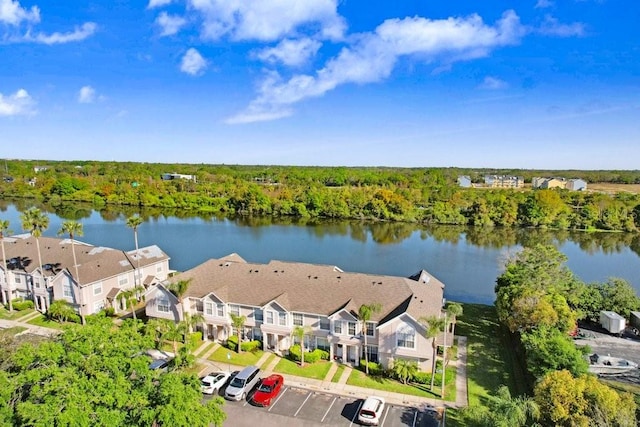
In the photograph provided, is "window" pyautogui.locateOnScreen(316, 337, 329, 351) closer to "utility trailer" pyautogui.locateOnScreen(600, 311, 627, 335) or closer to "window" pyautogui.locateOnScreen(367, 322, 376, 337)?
"window" pyautogui.locateOnScreen(367, 322, 376, 337)

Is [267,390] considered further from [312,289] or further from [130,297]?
[130,297]

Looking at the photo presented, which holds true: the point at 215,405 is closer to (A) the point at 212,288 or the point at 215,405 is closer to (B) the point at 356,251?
(A) the point at 212,288

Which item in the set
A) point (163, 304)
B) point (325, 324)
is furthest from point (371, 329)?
point (163, 304)

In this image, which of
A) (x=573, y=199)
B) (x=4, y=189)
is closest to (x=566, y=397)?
(x=573, y=199)

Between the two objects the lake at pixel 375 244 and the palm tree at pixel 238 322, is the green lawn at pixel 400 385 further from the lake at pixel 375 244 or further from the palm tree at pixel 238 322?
the lake at pixel 375 244

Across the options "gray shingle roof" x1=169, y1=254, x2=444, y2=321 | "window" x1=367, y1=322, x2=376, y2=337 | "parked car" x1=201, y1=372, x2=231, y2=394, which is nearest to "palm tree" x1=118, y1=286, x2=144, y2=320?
"gray shingle roof" x1=169, y1=254, x2=444, y2=321

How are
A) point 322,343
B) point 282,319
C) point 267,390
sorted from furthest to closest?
point 282,319, point 322,343, point 267,390
